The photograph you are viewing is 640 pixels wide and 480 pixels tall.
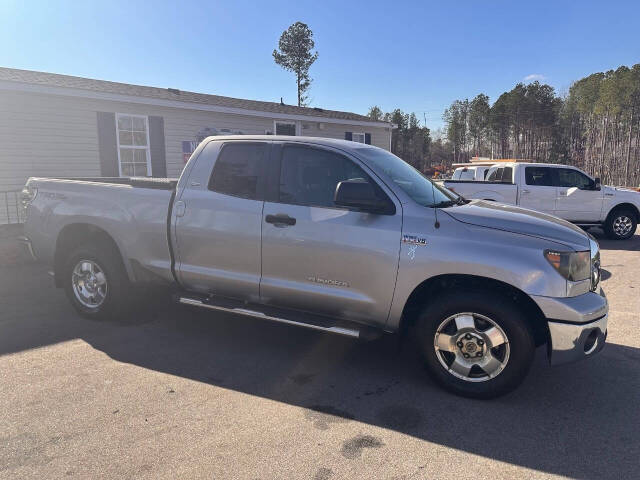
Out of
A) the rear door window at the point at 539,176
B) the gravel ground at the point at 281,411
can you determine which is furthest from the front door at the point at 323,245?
the rear door window at the point at 539,176

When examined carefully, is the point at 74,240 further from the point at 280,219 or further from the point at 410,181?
the point at 410,181

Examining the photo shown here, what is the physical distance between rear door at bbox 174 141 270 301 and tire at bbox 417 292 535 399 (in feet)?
5.13

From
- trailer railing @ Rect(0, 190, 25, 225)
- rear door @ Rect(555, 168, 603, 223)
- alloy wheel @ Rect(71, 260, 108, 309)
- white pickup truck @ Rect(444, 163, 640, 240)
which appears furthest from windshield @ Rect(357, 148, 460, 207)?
trailer railing @ Rect(0, 190, 25, 225)

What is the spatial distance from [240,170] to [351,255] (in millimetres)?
1388

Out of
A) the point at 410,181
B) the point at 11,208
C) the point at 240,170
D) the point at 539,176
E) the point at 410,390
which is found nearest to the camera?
the point at 410,390

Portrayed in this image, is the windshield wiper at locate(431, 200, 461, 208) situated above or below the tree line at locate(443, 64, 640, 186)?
below

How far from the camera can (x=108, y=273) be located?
15.7 feet

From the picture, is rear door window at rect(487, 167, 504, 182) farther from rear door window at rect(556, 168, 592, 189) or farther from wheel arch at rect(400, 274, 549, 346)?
wheel arch at rect(400, 274, 549, 346)

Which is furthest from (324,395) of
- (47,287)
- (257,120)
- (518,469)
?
(257,120)

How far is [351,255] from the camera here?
3660 mm

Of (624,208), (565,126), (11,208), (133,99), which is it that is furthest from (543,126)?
(11,208)

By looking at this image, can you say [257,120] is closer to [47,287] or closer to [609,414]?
[47,287]

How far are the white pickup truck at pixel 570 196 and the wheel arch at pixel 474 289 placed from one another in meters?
8.35

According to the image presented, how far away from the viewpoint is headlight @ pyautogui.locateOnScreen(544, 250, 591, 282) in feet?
10.6
